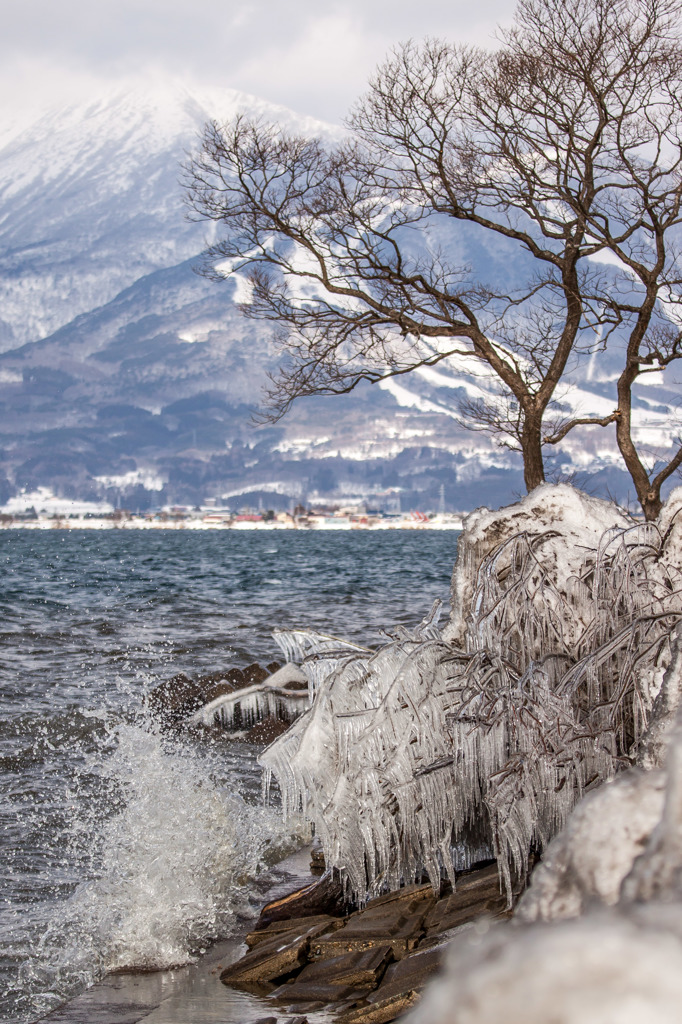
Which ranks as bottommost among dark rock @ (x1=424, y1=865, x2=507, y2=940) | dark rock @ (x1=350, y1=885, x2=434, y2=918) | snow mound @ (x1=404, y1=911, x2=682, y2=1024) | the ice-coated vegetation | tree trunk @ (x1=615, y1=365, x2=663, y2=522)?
dark rock @ (x1=350, y1=885, x2=434, y2=918)

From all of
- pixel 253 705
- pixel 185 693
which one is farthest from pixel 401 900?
pixel 185 693

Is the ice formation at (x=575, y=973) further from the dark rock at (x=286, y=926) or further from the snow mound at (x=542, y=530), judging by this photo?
the snow mound at (x=542, y=530)

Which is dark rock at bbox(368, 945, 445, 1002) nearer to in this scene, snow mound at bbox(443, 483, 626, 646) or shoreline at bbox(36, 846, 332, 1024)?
shoreline at bbox(36, 846, 332, 1024)

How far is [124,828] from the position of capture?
26.6 ft

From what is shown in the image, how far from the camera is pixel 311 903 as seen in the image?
18.8ft

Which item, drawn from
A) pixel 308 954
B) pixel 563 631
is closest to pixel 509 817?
pixel 308 954

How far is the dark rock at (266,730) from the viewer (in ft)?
41.6

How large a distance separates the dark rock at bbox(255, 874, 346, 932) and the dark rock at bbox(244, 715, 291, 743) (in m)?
6.58

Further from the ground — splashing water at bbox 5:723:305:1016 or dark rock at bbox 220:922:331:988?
dark rock at bbox 220:922:331:988

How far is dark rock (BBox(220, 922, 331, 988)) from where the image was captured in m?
5.09

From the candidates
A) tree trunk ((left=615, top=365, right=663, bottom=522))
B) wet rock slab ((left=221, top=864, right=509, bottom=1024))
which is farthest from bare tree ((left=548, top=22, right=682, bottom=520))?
wet rock slab ((left=221, top=864, right=509, bottom=1024))

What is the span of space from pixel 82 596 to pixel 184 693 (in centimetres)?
2091

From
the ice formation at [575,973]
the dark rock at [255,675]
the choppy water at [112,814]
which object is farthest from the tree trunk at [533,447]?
the ice formation at [575,973]

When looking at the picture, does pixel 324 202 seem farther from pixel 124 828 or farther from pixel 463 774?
pixel 463 774
